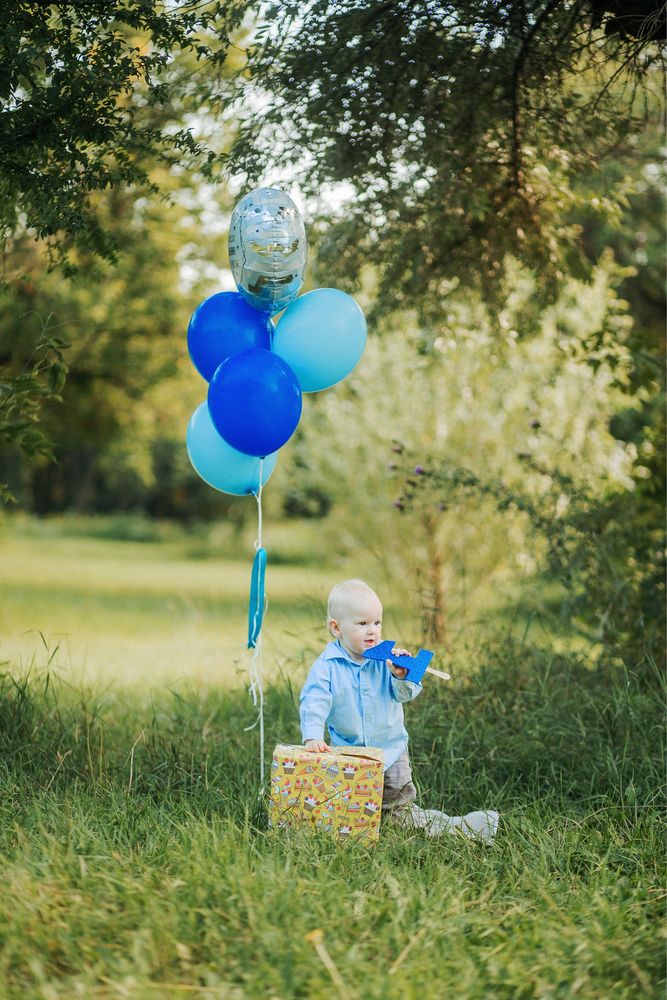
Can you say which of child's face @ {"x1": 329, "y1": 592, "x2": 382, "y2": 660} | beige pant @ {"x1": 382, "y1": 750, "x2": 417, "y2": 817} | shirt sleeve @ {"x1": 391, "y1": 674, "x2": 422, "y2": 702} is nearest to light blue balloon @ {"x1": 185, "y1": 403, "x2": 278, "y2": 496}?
child's face @ {"x1": 329, "y1": 592, "x2": 382, "y2": 660}

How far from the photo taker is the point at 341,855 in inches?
113

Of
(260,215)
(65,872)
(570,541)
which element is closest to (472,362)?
(570,541)

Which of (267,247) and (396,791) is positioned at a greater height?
(267,247)

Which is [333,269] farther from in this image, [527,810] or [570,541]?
[527,810]

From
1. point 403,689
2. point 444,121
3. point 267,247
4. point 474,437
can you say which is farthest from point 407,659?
point 474,437

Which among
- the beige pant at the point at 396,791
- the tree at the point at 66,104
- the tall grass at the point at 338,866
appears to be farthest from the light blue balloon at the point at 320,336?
the tall grass at the point at 338,866

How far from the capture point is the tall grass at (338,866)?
7.55ft

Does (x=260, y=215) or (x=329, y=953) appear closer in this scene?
(x=329, y=953)

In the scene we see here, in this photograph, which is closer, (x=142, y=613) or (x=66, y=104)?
(x=66, y=104)

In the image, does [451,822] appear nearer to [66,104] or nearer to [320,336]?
[320,336]

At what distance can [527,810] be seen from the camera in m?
3.44

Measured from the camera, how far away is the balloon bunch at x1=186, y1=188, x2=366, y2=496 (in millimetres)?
3342

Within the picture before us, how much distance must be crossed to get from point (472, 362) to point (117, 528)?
20.3 m

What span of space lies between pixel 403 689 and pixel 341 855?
2.26 ft
